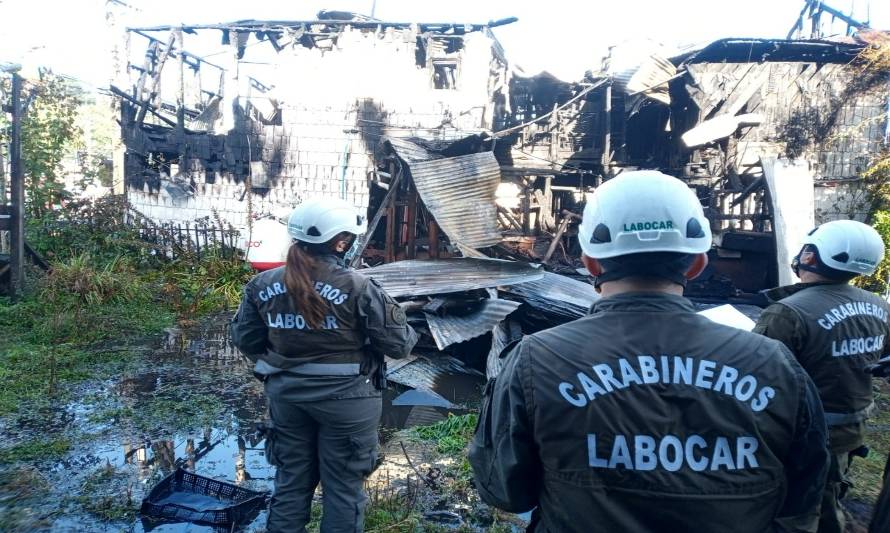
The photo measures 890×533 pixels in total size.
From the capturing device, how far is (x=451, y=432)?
180 inches

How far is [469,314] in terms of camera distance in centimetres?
588

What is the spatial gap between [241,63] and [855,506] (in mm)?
12300

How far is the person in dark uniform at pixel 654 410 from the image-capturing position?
113 cm

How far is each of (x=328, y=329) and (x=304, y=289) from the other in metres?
0.23

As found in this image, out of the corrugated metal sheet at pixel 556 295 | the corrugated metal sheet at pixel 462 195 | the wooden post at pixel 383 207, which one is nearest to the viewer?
the corrugated metal sheet at pixel 556 295

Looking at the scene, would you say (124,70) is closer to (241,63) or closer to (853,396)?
(241,63)

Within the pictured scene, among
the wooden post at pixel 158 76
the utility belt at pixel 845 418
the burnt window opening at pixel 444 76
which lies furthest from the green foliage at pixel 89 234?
the utility belt at pixel 845 418

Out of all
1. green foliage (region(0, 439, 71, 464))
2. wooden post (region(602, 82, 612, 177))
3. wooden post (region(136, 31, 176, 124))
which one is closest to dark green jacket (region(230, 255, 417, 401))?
green foliage (region(0, 439, 71, 464))

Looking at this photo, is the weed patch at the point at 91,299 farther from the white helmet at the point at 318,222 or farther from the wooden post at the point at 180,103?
the white helmet at the point at 318,222

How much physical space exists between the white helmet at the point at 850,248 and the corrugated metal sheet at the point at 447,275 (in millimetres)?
3718

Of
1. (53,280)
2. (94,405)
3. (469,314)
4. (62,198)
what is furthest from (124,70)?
(469,314)

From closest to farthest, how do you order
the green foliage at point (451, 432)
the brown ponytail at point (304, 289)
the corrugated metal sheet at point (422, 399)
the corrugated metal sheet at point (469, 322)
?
the brown ponytail at point (304, 289) → the green foliage at point (451, 432) → the corrugated metal sheet at point (422, 399) → the corrugated metal sheet at point (469, 322)

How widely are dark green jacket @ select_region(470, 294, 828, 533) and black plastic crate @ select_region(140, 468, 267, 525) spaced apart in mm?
2587

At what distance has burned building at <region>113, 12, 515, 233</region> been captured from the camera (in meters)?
10.9
